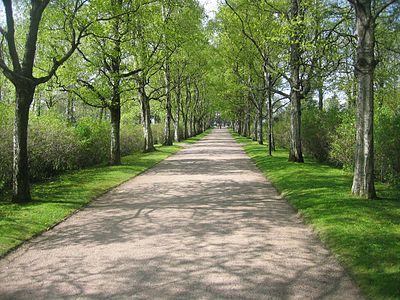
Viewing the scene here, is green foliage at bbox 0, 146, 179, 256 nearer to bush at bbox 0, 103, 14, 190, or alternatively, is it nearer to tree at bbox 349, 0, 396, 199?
bush at bbox 0, 103, 14, 190

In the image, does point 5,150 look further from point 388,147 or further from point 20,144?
point 388,147

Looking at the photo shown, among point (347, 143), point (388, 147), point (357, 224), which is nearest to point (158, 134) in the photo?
point (347, 143)

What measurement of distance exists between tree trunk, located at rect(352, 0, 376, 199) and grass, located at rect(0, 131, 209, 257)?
7106mm

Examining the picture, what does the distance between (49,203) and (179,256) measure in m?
5.50

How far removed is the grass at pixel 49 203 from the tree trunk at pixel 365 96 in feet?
23.3

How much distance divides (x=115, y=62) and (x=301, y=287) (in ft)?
54.2

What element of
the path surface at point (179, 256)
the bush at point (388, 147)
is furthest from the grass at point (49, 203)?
the bush at point (388, 147)

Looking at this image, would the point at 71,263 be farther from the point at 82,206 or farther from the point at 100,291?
the point at 82,206

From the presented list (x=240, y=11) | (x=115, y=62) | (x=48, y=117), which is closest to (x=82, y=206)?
(x=48, y=117)

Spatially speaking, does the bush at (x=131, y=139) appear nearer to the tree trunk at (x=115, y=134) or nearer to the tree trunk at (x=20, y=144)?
the tree trunk at (x=115, y=134)

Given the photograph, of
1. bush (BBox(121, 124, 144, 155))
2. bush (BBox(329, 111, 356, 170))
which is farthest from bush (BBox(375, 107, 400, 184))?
A: bush (BBox(121, 124, 144, 155))

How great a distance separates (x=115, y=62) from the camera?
63.5 ft

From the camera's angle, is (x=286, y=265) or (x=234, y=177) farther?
(x=234, y=177)

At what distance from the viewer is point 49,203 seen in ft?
33.8
